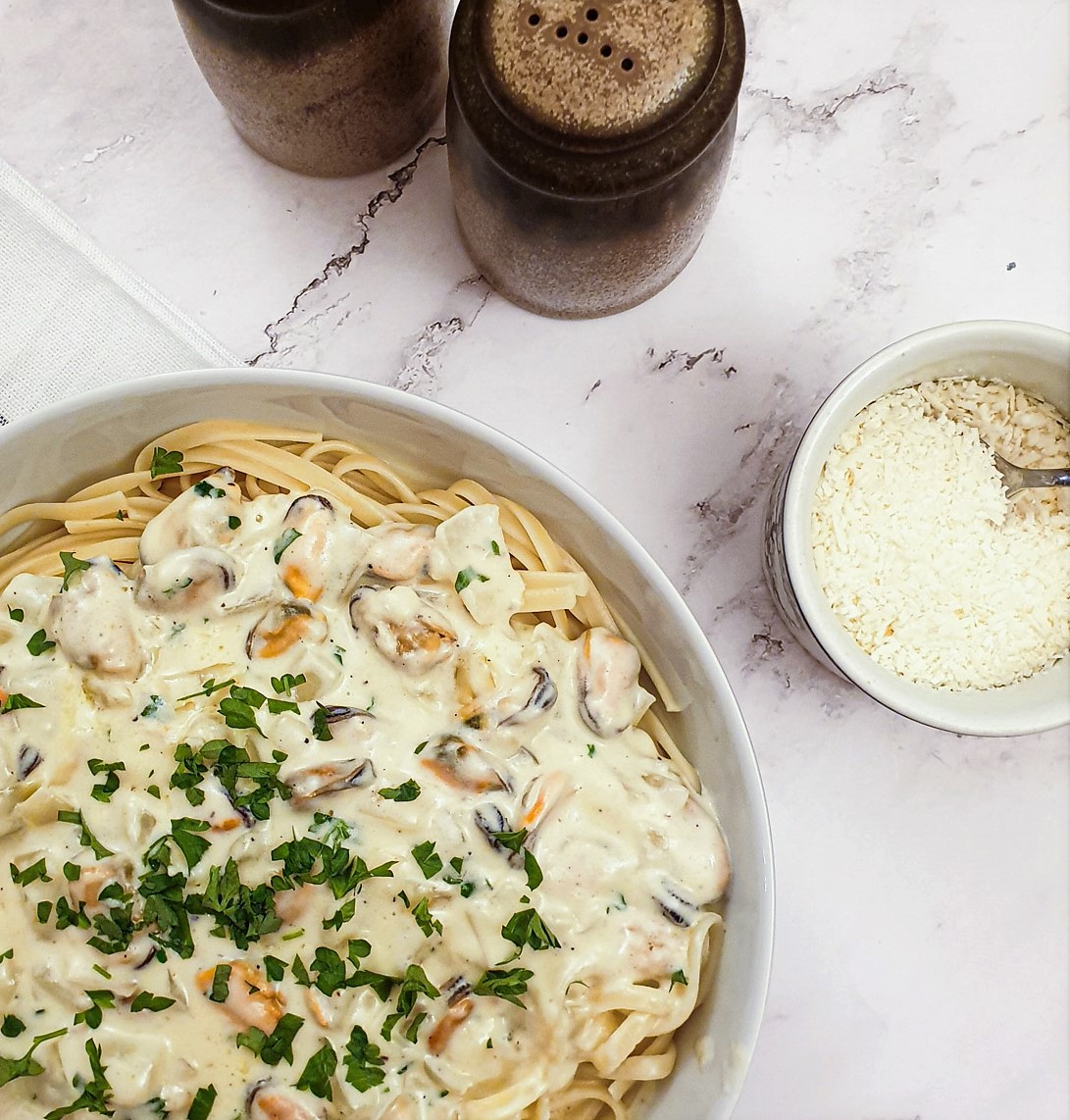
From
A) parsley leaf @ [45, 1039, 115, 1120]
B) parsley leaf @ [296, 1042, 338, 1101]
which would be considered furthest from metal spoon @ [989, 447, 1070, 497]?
parsley leaf @ [45, 1039, 115, 1120]

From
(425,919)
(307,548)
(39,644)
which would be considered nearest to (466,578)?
(307,548)

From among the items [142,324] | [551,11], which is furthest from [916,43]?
[142,324]

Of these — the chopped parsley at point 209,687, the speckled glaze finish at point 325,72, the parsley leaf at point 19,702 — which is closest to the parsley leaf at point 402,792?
the chopped parsley at point 209,687

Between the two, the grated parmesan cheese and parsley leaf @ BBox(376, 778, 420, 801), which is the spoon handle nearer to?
the grated parmesan cheese

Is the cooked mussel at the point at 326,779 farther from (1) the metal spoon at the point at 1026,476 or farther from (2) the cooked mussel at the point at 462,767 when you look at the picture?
(1) the metal spoon at the point at 1026,476

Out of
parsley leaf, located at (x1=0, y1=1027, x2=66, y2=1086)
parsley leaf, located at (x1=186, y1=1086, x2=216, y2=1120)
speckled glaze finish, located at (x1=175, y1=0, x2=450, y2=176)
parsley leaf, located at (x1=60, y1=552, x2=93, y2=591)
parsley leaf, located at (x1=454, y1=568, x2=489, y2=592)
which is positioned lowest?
parsley leaf, located at (x1=186, y1=1086, x2=216, y2=1120)
